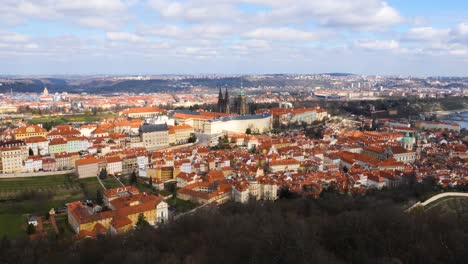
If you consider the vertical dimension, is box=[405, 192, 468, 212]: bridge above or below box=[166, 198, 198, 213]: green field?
above

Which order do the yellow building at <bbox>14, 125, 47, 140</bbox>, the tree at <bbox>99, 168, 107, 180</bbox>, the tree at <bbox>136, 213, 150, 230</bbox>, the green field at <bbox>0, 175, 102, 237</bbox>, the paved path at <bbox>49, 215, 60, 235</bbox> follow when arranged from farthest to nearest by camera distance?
1. the yellow building at <bbox>14, 125, 47, 140</bbox>
2. the tree at <bbox>99, 168, 107, 180</bbox>
3. the green field at <bbox>0, 175, 102, 237</bbox>
4. the paved path at <bbox>49, 215, 60, 235</bbox>
5. the tree at <bbox>136, 213, 150, 230</bbox>

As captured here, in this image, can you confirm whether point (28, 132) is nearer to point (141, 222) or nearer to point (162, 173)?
point (162, 173)

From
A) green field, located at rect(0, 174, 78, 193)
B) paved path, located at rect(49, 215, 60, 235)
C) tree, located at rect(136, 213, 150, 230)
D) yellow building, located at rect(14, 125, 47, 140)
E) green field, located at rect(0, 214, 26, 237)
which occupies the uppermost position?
yellow building, located at rect(14, 125, 47, 140)

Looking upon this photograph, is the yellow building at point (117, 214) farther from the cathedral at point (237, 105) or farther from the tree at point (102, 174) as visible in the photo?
the cathedral at point (237, 105)

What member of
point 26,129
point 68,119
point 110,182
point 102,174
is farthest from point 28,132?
point 68,119

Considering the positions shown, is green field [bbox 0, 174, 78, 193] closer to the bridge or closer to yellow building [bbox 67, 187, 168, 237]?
yellow building [bbox 67, 187, 168, 237]

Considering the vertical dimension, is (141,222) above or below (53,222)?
above

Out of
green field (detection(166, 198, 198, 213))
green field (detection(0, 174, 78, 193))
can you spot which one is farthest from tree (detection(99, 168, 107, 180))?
green field (detection(166, 198, 198, 213))

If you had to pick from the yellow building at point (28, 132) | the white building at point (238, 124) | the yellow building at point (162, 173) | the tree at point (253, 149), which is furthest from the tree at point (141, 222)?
the white building at point (238, 124)

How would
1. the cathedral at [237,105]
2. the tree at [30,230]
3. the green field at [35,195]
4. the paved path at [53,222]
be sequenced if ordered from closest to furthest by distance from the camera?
the tree at [30,230] < the paved path at [53,222] < the green field at [35,195] < the cathedral at [237,105]
